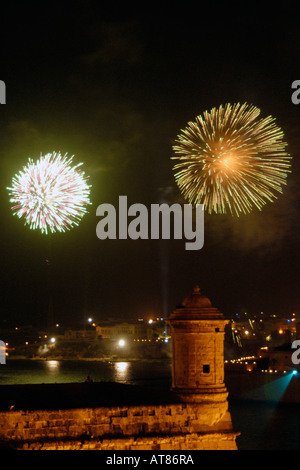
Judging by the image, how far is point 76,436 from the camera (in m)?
17.1

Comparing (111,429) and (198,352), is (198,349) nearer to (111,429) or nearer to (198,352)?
(198,352)

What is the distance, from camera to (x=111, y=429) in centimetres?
1762

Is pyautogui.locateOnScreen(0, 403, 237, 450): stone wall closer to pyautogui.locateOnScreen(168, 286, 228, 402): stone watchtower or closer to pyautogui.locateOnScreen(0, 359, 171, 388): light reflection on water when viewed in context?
pyautogui.locateOnScreen(168, 286, 228, 402): stone watchtower

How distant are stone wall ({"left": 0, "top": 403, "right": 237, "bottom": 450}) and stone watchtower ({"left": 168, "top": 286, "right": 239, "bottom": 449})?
1.08m

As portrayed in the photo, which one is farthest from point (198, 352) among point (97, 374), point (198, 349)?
point (97, 374)

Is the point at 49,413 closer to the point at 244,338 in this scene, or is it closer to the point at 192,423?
the point at 192,423

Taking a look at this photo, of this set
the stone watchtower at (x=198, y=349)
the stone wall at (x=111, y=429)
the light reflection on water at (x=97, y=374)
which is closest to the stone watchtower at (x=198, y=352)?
the stone watchtower at (x=198, y=349)

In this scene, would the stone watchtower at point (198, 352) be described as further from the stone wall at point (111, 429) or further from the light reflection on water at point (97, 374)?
the light reflection on water at point (97, 374)

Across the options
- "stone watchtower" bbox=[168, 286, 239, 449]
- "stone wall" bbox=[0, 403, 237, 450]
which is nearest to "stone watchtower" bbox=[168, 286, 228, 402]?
"stone watchtower" bbox=[168, 286, 239, 449]

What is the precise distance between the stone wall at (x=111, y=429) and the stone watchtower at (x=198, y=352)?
1081 millimetres

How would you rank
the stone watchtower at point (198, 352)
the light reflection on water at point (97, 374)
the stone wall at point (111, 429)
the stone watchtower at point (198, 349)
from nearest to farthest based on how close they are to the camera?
the stone wall at point (111, 429) → the stone watchtower at point (198, 352) → the stone watchtower at point (198, 349) → the light reflection on water at point (97, 374)

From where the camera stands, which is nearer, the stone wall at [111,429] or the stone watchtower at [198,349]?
the stone wall at [111,429]

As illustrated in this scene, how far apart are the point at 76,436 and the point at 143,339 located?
181995 millimetres

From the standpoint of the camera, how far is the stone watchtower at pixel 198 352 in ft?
67.2
